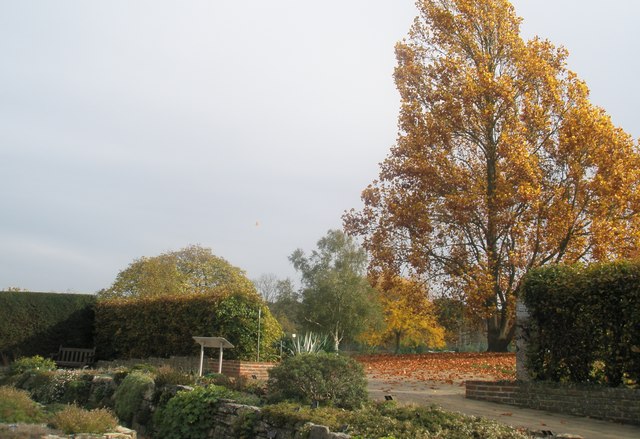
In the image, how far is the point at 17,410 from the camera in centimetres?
998

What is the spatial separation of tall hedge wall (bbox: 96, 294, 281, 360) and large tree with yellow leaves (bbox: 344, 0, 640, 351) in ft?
20.8

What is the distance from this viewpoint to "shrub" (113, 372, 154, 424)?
36.7ft

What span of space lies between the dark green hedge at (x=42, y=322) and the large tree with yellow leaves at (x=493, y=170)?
10.2m

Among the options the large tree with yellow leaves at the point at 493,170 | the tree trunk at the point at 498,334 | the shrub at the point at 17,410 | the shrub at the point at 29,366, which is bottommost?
the shrub at the point at 17,410

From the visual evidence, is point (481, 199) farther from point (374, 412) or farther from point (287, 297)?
point (287, 297)

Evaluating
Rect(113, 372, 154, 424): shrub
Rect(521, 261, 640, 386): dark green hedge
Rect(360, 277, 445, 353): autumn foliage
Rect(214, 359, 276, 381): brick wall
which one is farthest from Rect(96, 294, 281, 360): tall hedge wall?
Rect(360, 277, 445, 353): autumn foliage

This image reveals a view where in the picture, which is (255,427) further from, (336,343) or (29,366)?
(336,343)

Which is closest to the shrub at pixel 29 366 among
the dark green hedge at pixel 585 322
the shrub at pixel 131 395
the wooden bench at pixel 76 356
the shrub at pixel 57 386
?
the shrub at pixel 57 386

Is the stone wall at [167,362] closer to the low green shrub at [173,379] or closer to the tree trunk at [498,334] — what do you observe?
the low green shrub at [173,379]

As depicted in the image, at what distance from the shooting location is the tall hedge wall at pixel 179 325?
16.2 m

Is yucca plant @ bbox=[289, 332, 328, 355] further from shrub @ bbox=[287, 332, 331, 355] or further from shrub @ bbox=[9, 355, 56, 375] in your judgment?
shrub @ bbox=[9, 355, 56, 375]

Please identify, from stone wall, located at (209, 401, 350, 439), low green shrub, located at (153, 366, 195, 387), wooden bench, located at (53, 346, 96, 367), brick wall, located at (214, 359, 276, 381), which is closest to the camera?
stone wall, located at (209, 401, 350, 439)

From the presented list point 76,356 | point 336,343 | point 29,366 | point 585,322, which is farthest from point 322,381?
point 76,356

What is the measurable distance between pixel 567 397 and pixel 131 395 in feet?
24.5
